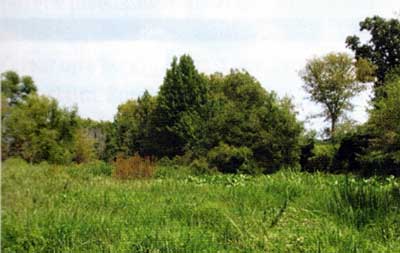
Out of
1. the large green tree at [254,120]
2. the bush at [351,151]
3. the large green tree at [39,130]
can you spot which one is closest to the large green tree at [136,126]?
the large green tree at [39,130]

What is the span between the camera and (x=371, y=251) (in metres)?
2.82

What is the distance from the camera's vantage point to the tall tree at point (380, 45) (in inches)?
574

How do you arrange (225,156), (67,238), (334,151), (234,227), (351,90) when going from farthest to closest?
(351,90), (334,151), (225,156), (234,227), (67,238)

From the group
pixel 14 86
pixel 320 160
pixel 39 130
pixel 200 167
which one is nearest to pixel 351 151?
pixel 320 160

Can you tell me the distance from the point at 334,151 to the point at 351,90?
3758mm

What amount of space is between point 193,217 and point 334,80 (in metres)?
11.0

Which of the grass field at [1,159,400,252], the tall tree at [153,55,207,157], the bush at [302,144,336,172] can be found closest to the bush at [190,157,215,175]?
the tall tree at [153,55,207,157]

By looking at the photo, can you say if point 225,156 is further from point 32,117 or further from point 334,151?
point 32,117

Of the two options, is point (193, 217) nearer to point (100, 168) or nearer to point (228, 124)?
point (100, 168)

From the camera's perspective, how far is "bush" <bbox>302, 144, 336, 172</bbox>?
9641 millimetres

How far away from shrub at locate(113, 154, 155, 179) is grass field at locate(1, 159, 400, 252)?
1700 millimetres

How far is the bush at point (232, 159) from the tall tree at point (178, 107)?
107cm

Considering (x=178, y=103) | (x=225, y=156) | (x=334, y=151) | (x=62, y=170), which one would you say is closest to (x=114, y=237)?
(x=62, y=170)

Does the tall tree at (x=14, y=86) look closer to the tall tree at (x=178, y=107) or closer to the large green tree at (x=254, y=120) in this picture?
the tall tree at (x=178, y=107)
